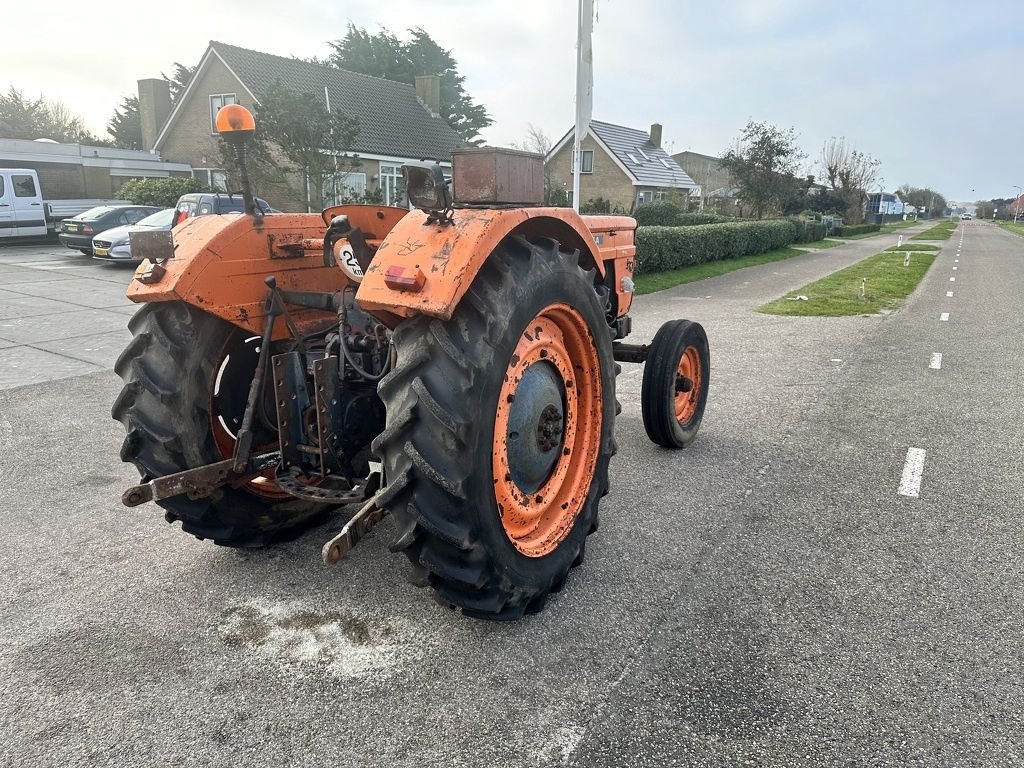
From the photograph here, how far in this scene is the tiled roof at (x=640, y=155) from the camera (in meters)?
41.3

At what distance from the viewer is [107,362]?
25.9 ft

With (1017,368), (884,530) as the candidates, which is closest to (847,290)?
(1017,368)

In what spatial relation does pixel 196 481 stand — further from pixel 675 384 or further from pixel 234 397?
pixel 675 384

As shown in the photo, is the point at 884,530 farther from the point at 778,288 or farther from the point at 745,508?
the point at 778,288

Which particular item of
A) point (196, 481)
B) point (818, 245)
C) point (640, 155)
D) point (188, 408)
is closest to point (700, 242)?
point (818, 245)

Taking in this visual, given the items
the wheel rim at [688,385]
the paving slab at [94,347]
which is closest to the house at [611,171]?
the paving slab at [94,347]

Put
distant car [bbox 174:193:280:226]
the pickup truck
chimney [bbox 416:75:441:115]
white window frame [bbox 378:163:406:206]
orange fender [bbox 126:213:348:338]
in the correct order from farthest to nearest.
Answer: chimney [bbox 416:75:441:115]
white window frame [bbox 378:163:406:206]
the pickup truck
distant car [bbox 174:193:280:226]
orange fender [bbox 126:213:348:338]

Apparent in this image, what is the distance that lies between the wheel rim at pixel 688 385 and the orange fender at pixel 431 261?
271cm

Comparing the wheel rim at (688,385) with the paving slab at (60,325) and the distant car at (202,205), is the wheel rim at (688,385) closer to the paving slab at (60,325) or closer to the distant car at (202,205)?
the paving slab at (60,325)

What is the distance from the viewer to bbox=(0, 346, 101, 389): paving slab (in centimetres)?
709

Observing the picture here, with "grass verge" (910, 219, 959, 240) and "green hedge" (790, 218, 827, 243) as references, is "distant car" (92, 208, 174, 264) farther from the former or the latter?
"grass verge" (910, 219, 959, 240)

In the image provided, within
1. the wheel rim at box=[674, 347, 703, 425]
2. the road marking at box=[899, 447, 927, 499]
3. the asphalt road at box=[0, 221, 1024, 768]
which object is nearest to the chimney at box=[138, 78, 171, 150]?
the asphalt road at box=[0, 221, 1024, 768]

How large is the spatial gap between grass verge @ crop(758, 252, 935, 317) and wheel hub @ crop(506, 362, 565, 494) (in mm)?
10080

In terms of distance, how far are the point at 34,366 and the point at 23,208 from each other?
17032 mm
